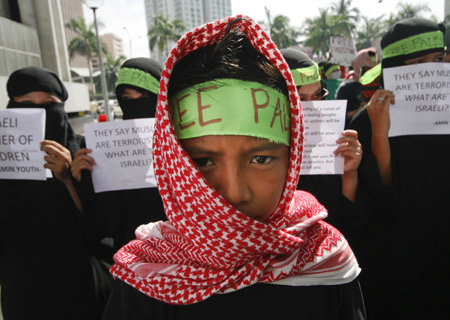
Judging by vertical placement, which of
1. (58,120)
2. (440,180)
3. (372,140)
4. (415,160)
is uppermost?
(58,120)

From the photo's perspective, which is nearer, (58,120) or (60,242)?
(60,242)

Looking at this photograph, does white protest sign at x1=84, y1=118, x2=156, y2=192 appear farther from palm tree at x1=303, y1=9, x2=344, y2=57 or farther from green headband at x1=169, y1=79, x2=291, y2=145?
palm tree at x1=303, y1=9, x2=344, y2=57

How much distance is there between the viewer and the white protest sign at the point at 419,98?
1.96 m

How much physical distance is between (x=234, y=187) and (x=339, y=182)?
1.32m

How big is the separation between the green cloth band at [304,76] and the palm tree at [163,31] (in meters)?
43.1

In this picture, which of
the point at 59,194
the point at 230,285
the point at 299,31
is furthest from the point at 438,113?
the point at 299,31

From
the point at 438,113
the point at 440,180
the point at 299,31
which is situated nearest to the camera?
the point at 438,113

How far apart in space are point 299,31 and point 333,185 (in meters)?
51.5

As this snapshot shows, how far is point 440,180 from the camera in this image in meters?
2.12

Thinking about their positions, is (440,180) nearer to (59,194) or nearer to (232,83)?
(232,83)

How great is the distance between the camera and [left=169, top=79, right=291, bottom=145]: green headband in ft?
3.02

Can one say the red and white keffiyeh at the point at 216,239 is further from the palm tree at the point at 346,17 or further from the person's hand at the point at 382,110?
the palm tree at the point at 346,17

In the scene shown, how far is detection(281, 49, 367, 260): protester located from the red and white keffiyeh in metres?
0.84

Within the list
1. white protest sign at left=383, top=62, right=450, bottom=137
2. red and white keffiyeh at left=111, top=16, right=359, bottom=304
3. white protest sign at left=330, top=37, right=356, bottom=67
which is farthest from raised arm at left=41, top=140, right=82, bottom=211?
white protest sign at left=330, top=37, right=356, bottom=67
